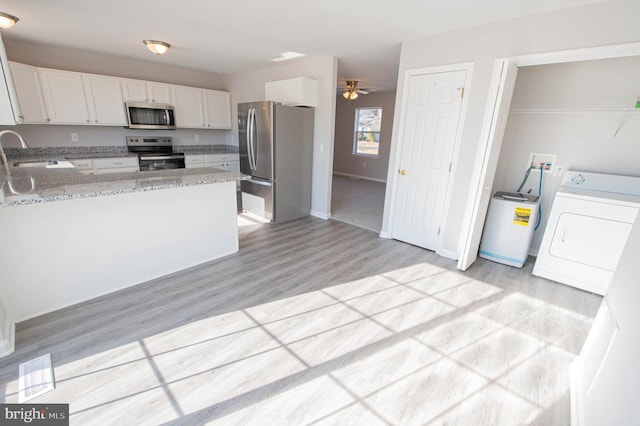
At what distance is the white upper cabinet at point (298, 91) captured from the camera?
4145 mm

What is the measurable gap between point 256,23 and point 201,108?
3358 mm

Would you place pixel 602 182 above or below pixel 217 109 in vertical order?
below

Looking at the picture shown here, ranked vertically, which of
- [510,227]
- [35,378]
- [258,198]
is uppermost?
[510,227]

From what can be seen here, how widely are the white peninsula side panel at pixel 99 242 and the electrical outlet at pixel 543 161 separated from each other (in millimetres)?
3636

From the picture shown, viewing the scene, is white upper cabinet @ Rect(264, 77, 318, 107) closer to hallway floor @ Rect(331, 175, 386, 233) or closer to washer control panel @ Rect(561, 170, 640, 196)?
hallway floor @ Rect(331, 175, 386, 233)

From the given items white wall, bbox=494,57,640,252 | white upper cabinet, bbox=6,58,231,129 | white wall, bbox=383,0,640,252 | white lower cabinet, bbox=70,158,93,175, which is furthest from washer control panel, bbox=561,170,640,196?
white lower cabinet, bbox=70,158,93,175

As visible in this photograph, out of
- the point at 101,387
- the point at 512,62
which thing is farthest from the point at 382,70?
the point at 101,387

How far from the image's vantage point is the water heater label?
3012 mm

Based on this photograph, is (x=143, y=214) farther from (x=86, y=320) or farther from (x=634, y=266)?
(x=634, y=266)

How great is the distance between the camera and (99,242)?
2.31m

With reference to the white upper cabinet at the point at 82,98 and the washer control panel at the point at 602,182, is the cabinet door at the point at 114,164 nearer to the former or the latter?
the white upper cabinet at the point at 82,98

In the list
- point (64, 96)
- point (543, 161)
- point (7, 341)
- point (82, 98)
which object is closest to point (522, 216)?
point (543, 161)

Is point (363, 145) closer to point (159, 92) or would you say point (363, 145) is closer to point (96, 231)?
point (159, 92)

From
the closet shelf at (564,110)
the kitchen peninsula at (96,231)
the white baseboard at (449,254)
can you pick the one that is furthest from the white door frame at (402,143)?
the kitchen peninsula at (96,231)
